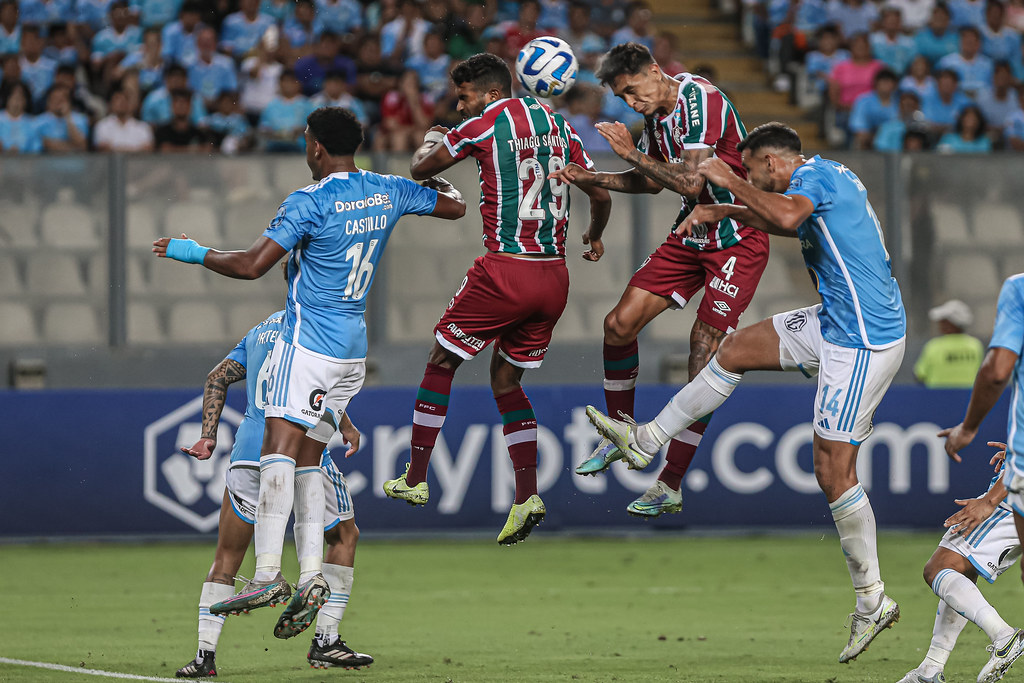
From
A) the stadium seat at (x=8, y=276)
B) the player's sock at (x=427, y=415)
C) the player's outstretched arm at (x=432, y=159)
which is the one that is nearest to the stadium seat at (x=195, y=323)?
the stadium seat at (x=8, y=276)

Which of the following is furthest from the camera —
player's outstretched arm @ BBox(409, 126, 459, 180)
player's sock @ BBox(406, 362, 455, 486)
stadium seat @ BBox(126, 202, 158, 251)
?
stadium seat @ BBox(126, 202, 158, 251)

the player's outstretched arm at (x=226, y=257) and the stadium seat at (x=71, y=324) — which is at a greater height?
the player's outstretched arm at (x=226, y=257)

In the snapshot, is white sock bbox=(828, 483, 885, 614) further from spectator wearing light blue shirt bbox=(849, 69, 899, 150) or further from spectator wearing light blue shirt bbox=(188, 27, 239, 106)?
spectator wearing light blue shirt bbox=(188, 27, 239, 106)

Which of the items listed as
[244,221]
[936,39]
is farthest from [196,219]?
[936,39]

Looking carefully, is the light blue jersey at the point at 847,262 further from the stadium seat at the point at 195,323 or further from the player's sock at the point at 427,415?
the stadium seat at the point at 195,323

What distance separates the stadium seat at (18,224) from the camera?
51.4 feet

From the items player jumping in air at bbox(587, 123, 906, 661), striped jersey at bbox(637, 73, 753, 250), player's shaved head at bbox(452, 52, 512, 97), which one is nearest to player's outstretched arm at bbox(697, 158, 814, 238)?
player jumping in air at bbox(587, 123, 906, 661)

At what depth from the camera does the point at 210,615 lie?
359 inches

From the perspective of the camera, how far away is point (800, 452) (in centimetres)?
1557

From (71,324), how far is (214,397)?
720 centimetres

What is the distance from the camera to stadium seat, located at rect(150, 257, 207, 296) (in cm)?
1592

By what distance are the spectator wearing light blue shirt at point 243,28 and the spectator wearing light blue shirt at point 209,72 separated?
1.51 ft

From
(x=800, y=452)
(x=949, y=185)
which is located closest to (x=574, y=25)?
(x=949, y=185)

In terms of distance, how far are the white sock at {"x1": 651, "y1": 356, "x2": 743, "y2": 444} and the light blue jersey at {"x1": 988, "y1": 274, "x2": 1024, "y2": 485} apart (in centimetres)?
250
